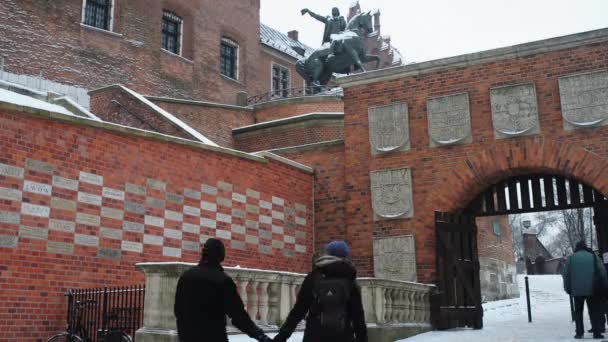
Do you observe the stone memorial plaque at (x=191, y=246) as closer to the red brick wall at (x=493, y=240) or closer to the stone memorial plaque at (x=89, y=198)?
the stone memorial plaque at (x=89, y=198)

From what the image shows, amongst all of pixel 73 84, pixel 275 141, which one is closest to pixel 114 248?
pixel 275 141

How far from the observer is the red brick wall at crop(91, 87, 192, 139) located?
1775 centimetres

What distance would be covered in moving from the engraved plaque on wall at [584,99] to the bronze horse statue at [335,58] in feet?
44.8

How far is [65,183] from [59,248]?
1.04m

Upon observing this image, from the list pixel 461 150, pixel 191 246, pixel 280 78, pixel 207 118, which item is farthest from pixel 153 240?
pixel 280 78

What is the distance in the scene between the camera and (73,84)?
23391 millimetres

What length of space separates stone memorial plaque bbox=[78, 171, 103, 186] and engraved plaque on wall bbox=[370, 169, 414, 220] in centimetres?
585

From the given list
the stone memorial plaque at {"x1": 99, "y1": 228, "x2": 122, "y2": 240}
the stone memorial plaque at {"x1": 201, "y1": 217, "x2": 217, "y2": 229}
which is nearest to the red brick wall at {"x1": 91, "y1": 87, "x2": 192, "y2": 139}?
the stone memorial plaque at {"x1": 201, "y1": 217, "x2": 217, "y2": 229}

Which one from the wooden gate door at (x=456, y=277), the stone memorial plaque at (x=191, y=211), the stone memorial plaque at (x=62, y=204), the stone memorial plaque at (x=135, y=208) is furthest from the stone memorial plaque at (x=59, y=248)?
the wooden gate door at (x=456, y=277)

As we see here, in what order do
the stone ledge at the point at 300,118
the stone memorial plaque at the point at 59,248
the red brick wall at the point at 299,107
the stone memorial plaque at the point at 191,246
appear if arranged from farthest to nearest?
the red brick wall at the point at 299,107, the stone ledge at the point at 300,118, the stone memorial plaque at the point at 191,246, the stone memorial plaque at the point at 59,248

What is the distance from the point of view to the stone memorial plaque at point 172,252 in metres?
12.1

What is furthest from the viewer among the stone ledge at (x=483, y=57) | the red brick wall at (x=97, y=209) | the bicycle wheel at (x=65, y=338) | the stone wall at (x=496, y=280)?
the stone wall at (x=496, y=280)

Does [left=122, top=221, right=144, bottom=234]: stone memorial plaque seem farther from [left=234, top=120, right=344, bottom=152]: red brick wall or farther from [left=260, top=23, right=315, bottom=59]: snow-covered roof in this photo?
[left=260, top=23, right=315, bottom=59]: snow-covered roof

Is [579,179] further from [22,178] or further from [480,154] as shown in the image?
[22,178]
